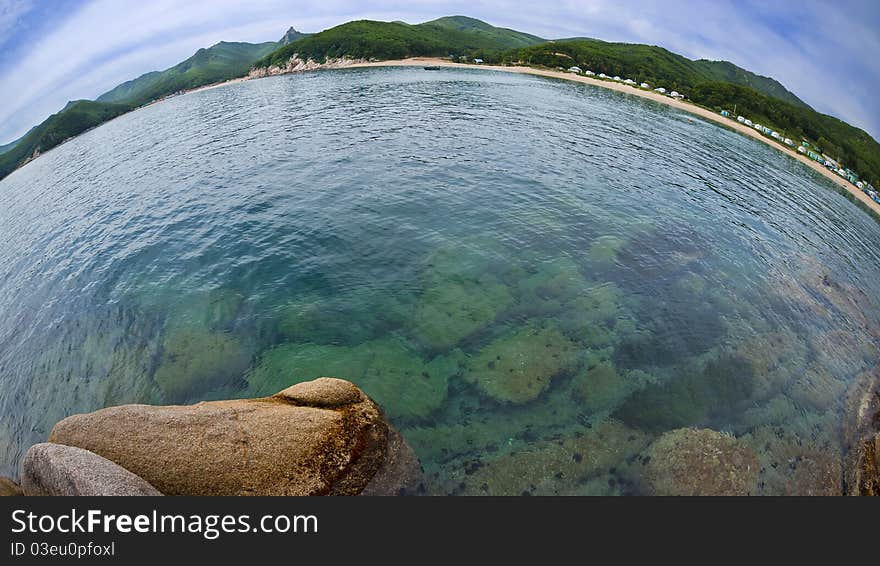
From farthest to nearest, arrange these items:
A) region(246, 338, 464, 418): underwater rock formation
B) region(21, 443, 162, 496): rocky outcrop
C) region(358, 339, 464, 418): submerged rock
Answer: region(246, 338, 464, 418): underwater rock formation → region(358, 339, 464, 418): submerged rock → region(21, 443, 162, 496): rocky outcrop

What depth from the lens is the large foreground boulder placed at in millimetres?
9055

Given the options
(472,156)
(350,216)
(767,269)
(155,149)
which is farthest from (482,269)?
Answer: (155,149)

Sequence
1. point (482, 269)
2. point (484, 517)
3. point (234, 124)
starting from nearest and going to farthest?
point (484, 517)
point (482, 269)
point (234, 124)

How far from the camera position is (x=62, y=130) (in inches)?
5305

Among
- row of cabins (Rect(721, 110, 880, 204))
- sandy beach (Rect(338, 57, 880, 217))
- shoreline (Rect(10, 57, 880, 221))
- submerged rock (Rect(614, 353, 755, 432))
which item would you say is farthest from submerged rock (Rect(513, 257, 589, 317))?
row of cabins (Rect(721, 110, 880, 204))

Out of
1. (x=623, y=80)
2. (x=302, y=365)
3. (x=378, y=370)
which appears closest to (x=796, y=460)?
(x=378, y=370)

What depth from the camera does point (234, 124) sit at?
63.5 metres

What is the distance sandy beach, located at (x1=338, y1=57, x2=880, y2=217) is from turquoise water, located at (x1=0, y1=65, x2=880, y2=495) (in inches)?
1258

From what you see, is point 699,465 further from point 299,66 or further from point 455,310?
point 299,66

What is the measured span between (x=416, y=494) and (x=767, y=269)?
28.4 metres

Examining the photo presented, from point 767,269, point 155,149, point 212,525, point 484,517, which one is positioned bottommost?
point 484,517

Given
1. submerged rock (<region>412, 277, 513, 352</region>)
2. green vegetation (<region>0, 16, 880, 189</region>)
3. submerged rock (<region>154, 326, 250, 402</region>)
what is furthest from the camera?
green vegetation (<region>0, 16, 880, 189</region>)

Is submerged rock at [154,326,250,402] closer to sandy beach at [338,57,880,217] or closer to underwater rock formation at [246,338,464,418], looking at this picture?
underwater rock formation at [246,338,464,418]

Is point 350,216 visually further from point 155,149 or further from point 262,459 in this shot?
point 155,149
